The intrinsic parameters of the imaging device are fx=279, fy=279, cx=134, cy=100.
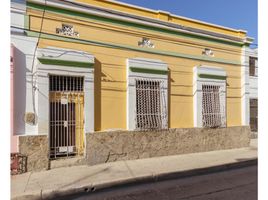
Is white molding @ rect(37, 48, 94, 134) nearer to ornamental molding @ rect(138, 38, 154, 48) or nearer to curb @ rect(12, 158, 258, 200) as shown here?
ornamental molding @ rect(138, 38, 154, 48)

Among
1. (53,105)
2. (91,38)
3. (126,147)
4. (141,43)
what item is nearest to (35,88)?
(53,105)

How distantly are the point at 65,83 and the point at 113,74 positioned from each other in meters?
1.49

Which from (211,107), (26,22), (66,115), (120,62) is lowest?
(66,115)

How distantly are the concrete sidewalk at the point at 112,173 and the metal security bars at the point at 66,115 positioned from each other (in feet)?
2.00

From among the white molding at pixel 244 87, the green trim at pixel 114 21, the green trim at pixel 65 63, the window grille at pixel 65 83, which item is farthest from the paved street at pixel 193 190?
the white molding at pixel 244 87

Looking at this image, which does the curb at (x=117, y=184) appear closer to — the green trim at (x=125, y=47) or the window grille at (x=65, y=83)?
the window grille at (x=65, y=83)

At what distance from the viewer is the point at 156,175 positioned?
22.5 feet

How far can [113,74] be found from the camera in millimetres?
8414

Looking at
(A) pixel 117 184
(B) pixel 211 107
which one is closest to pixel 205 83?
(B) pixel 211 107

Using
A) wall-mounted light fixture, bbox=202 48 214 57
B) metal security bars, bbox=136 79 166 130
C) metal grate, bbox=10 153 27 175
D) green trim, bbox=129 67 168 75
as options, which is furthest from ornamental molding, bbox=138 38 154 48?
metal grate, bbox=10 153 27 175

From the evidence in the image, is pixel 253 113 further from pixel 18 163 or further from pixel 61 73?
pixel 18 163

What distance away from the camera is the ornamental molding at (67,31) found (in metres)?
7.62

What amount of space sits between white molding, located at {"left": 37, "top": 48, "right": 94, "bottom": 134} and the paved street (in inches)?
96.5

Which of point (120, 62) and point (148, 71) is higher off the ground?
point (120, 62)
